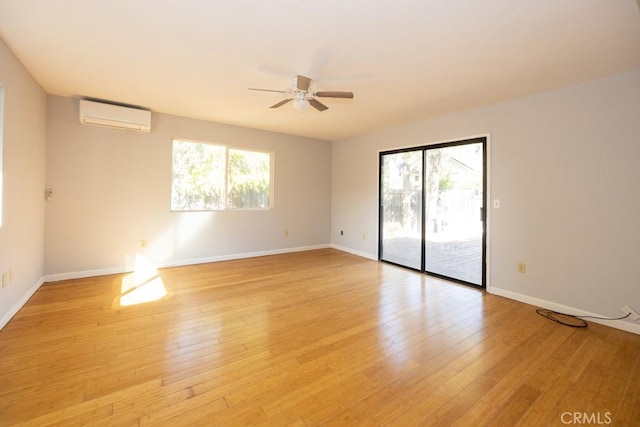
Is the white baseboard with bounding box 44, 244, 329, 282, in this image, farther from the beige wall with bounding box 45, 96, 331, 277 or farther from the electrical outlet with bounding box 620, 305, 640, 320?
the electrical outlet with bounding box 620, 305, 640, 320

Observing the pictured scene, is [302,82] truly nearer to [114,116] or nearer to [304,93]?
[304,93]

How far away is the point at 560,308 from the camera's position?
300 centimetres

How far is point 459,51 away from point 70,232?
512cm

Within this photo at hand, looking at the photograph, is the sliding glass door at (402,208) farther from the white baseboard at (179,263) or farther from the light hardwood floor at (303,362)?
the white baseboard at (179,263)

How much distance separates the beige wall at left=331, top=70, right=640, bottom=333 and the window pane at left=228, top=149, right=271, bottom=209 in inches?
136

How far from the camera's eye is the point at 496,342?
233 centimetres

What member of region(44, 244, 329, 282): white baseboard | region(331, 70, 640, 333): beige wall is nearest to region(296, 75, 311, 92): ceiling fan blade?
region(331, 70, 640, 333): beige wall

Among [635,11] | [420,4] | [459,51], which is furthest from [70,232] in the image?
[635,11]

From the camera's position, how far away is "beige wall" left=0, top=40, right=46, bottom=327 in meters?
2.49

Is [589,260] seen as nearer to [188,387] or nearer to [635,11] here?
[635,11]

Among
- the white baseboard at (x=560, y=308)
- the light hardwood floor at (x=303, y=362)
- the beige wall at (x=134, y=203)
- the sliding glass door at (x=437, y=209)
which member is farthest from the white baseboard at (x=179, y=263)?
the white baseboard at (x=560, y=308)

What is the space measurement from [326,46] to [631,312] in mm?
3674

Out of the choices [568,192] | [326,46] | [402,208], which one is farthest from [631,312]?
[326,46]

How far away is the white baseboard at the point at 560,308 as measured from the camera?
8.45 ft
